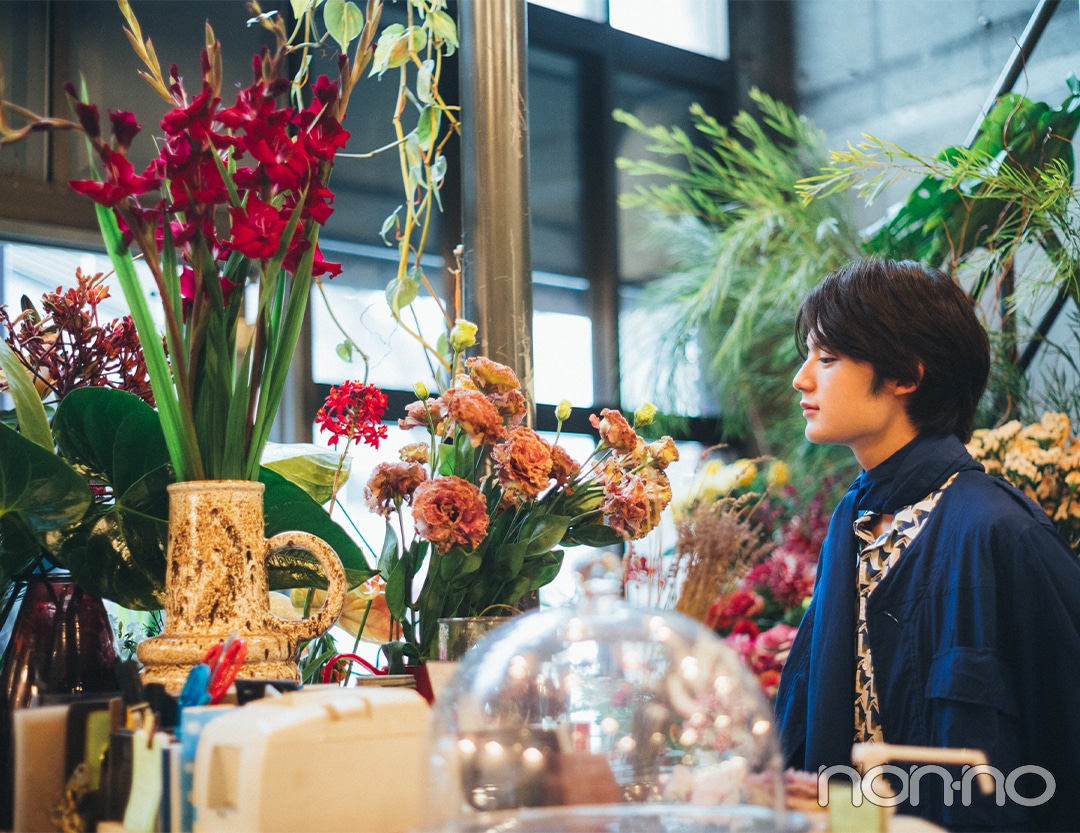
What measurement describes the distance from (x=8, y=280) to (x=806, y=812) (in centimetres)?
271

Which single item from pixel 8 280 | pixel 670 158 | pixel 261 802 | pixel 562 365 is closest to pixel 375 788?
pixel 261 802

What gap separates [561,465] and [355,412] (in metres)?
0.24

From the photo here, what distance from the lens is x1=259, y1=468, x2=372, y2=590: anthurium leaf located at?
99cm

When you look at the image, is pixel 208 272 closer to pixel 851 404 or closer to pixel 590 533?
pixel 590 533

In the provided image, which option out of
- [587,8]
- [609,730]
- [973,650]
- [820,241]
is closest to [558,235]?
[587,8]

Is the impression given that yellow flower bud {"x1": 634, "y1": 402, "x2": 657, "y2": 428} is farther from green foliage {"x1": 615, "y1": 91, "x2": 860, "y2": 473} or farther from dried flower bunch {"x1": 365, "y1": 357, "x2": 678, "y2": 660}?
green foliage {"x1": 615, "y1": 91, "x2": 860, "y2": 473}

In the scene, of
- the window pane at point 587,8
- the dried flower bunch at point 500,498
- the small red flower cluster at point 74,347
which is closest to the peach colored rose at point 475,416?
the dried flower bunch at point 500,498

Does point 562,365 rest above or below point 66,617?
above

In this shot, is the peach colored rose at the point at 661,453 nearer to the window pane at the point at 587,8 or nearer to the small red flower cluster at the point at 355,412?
the small red flower cluster at the point at 355,412

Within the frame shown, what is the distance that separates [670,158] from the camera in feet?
13.9

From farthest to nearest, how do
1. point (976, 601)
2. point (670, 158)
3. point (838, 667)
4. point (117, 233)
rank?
point (670, 158) → point (838, 667) → point (976, 601) → point (117, 233)

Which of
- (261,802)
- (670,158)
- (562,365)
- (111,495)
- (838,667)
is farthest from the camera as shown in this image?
(670,158)

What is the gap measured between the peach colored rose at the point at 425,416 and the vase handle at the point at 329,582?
19 centimetres

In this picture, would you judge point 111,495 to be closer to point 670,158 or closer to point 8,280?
point 8,280
